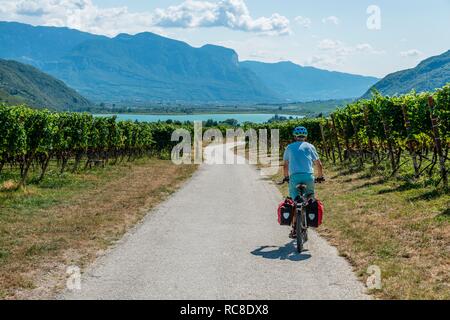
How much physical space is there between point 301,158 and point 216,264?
2.97 metres

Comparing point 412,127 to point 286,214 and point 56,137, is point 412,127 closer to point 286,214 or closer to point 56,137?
point 286,214

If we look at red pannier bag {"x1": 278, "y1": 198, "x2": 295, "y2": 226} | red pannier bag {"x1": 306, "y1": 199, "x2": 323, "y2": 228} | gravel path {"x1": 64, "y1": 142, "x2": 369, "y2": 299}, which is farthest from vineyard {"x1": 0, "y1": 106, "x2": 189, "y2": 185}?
red pannier bag {"x1": 306, "y1": 199, "x2": 323, "y2": 228}

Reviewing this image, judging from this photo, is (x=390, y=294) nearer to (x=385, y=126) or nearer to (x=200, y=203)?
(x=200, y=203)

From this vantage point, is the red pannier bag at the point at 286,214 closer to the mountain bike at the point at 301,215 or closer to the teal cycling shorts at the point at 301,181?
the mountain bike at the point at 301,215

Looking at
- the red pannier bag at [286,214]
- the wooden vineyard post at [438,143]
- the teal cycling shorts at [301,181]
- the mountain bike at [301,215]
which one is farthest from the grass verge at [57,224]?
the wooden vineyard post at [438,143]

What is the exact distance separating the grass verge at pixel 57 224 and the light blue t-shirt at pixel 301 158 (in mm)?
4548

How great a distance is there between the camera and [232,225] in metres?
14.1

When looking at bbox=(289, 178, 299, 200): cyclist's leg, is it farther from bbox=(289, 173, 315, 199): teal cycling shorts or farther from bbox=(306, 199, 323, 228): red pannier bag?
bbox=(306, 199, 323, 228): red pannier bag

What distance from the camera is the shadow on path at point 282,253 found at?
1016 cm

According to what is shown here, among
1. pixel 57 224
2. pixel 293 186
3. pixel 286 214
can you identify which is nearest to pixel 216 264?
pixel 286 214

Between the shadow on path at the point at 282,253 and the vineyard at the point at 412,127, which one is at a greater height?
the vineyard at the point at 412,127

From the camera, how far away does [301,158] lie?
10.8m
